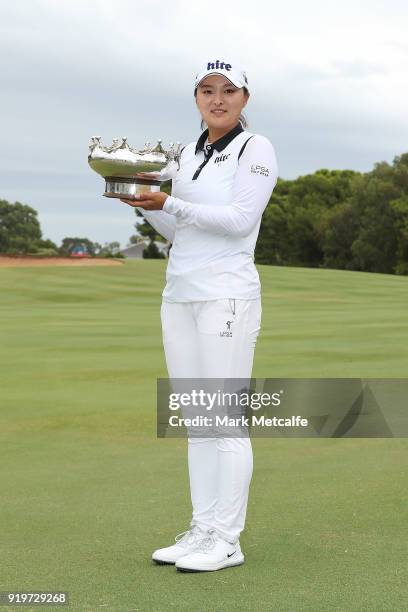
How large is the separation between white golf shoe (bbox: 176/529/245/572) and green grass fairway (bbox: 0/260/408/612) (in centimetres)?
5

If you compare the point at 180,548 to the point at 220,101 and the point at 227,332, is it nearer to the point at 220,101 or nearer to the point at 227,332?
the point at 227,332

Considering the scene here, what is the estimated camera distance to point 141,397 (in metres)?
11.2

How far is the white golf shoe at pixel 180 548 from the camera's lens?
4805 mm

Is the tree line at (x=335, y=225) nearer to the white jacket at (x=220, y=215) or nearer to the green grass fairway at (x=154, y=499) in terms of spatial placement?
the green grass fairway at (x=154, y=499)

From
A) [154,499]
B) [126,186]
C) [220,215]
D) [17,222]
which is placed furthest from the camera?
[17,222]

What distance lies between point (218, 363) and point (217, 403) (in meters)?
0.20

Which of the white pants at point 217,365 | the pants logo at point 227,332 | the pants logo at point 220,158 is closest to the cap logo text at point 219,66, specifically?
the pants logo at point 220,158

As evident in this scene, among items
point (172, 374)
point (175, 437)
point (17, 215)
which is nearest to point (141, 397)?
point (175, 437)

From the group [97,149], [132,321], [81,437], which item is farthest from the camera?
[132,321]

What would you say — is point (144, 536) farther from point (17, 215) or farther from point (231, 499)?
point (17, 215)

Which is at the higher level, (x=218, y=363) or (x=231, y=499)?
(x=218, y=363)

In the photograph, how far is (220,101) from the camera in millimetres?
4816

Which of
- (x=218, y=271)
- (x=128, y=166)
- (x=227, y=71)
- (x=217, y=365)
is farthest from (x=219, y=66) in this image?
(x=217, y=365)

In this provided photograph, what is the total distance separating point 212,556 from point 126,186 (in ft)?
5.79
